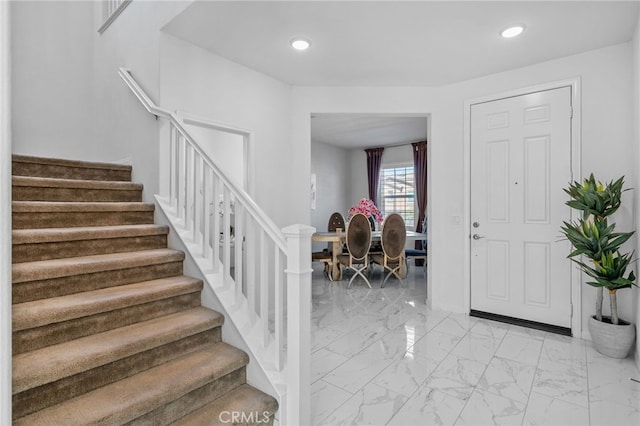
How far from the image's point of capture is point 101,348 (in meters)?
1.53

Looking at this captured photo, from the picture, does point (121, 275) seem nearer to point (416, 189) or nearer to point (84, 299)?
point (84, 299)

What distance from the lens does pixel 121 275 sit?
2029 millimetres

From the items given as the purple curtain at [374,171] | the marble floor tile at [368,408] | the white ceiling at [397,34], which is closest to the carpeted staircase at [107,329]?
the marble floor tile at [368,408]

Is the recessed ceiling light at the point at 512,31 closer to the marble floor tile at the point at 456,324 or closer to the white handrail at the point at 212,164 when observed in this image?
the white handrail at the point at 212,164

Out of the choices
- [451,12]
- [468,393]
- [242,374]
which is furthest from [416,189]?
[242,374]

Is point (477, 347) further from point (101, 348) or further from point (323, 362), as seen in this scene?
point (101, 348)

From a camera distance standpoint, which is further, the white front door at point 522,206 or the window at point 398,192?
the window at point 398,192

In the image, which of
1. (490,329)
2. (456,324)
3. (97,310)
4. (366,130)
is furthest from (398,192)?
Answer: (97,310)

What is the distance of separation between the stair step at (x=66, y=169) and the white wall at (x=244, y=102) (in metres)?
0.83

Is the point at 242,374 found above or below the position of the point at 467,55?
below

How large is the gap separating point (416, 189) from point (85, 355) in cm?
667

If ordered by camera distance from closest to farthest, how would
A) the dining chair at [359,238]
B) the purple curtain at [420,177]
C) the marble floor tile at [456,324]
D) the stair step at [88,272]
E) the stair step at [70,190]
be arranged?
the stair step at [88,272] → the stair step at [70,190] → the marble floor tile at [456,324] → the dining chair at [359,238] → the purple curtain at [420,177]

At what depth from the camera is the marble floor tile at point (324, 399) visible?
1.86m

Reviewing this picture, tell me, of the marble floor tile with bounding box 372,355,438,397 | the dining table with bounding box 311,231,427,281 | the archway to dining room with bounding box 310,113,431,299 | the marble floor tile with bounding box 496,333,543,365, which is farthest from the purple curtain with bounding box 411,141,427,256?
the marble floor tile with bounding box 372,355,438,397
